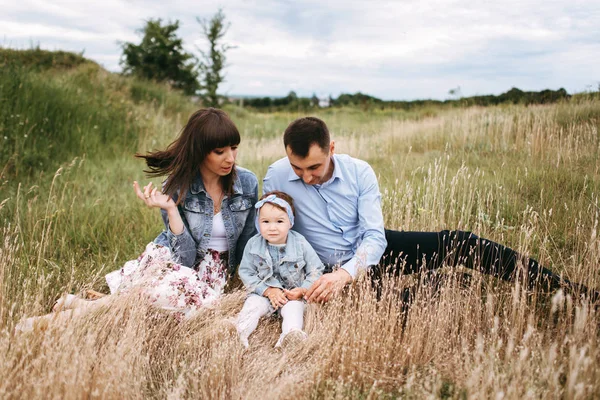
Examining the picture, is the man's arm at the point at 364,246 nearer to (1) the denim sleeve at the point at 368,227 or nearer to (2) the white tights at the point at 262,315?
(1) the denim sleeve at the point at 368,227

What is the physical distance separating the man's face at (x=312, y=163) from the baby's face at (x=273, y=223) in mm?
341

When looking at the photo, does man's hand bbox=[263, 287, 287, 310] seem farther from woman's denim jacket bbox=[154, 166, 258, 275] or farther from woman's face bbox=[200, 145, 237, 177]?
woman's face bbox=[200, 145, 237, 177]

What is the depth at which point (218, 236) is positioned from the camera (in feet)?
12.5

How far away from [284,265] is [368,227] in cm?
75

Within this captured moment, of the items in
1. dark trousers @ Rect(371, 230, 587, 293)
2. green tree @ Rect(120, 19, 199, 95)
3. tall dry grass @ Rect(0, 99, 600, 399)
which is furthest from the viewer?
green tree @ Rect(120, 19, 199, 95)

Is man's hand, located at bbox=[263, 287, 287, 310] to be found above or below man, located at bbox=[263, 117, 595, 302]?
below

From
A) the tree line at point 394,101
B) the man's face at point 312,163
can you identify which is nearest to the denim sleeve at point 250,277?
the man's face at point 312,163

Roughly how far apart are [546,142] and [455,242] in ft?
14.1

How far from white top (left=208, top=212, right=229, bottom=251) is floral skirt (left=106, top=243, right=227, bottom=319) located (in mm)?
294

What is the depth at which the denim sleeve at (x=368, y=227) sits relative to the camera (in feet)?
11.0

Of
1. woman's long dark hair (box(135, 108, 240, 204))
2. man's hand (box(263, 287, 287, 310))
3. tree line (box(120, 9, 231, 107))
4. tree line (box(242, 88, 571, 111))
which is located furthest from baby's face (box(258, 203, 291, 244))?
tree line (box(120, 9, 231, 107))

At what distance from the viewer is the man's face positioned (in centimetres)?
324

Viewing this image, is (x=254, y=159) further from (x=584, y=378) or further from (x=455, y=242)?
(x=584, y=378)

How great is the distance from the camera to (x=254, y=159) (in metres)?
8.95
